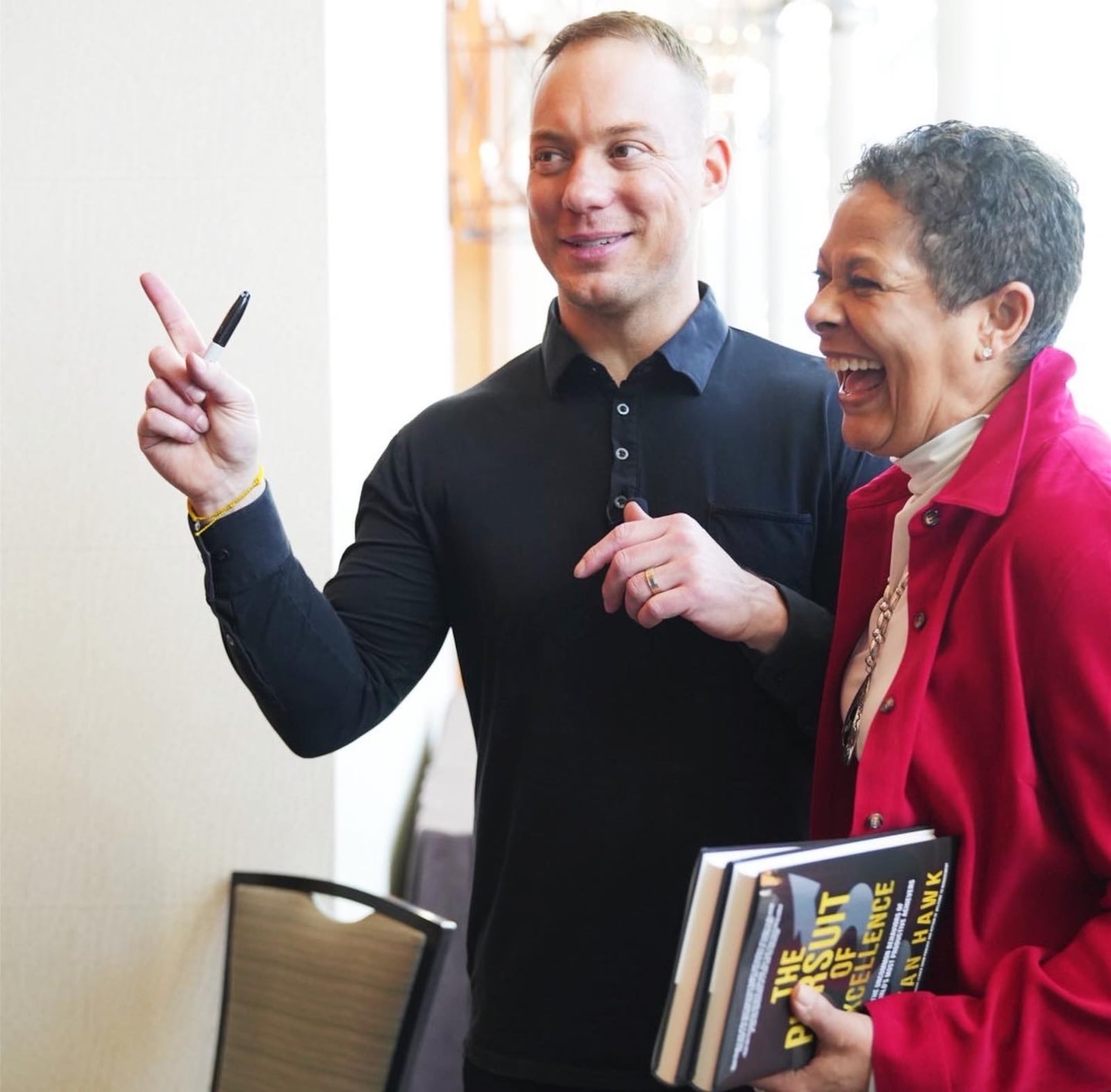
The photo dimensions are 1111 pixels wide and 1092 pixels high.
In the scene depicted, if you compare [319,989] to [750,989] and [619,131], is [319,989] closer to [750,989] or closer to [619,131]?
[750,989]

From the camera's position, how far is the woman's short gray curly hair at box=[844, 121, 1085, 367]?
1089mm

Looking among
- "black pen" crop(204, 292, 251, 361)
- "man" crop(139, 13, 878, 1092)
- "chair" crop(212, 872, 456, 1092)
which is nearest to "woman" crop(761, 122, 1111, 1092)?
"man" crop(139, 13, 878, 1092)

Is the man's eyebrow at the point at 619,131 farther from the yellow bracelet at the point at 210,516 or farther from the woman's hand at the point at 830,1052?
the woman's hand at the point at 830,1052

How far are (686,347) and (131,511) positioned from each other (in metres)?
0.97

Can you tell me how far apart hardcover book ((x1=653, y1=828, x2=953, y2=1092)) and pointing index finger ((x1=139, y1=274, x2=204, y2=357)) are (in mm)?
709

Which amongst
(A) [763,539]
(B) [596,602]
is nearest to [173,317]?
(B) [596,602]

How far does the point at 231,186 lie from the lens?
6.58ft

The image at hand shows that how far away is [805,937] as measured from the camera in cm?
100

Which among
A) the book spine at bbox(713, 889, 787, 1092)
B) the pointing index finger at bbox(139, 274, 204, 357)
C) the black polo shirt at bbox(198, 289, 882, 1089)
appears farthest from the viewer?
the black polo shirt at bbox(198, 289, 882, 1089)

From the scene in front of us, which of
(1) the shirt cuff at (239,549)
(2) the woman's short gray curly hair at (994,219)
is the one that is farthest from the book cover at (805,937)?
(1) the shirt cuff at (239,549)

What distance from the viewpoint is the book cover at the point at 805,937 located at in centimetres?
97

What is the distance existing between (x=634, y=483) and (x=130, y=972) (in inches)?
47.6

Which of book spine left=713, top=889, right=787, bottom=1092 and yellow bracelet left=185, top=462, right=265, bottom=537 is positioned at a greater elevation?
yellow bracelet left=185, top=462, right=265, bottom=537

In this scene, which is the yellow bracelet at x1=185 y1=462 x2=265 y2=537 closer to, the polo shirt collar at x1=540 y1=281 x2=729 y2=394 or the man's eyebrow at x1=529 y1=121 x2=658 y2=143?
the polo shirt collar at x1=540 y1=281 x2=729 y2=394
